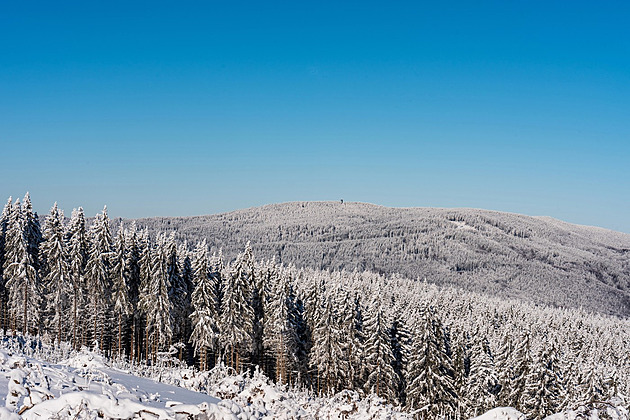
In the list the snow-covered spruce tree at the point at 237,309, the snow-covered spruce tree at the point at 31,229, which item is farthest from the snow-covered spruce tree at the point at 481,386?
the snow-covered spruce tree at the point at 31,229

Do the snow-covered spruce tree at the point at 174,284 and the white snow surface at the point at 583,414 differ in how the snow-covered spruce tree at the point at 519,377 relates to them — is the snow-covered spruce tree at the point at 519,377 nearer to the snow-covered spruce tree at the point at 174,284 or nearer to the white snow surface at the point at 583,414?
the snow-covered spruce tree at the point at 174,284

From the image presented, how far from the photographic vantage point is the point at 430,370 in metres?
45.7

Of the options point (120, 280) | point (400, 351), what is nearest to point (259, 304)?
point (120, 280)

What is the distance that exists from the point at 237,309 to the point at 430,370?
815 inches

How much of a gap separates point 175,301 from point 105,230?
8.67 metres

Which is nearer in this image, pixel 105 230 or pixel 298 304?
pixel 105 230

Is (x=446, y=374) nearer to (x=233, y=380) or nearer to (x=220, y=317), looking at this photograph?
(x=220, y=317)

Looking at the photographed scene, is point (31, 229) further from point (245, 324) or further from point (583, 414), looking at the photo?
point (583, 414)

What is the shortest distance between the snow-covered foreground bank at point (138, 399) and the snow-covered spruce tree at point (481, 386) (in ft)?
135

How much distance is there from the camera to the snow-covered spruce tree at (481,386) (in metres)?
46.8

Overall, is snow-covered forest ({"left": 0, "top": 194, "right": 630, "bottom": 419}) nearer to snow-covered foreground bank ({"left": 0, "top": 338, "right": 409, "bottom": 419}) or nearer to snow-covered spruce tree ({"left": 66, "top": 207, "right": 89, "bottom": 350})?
snow-covered spruce tree ({"left": 66, "top": 207, "right": 89, "bottom": 350})

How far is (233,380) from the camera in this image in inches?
410

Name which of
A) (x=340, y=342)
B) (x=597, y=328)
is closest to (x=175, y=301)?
(x=340, y=342)

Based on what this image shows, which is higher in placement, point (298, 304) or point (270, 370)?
point (298, 304)
